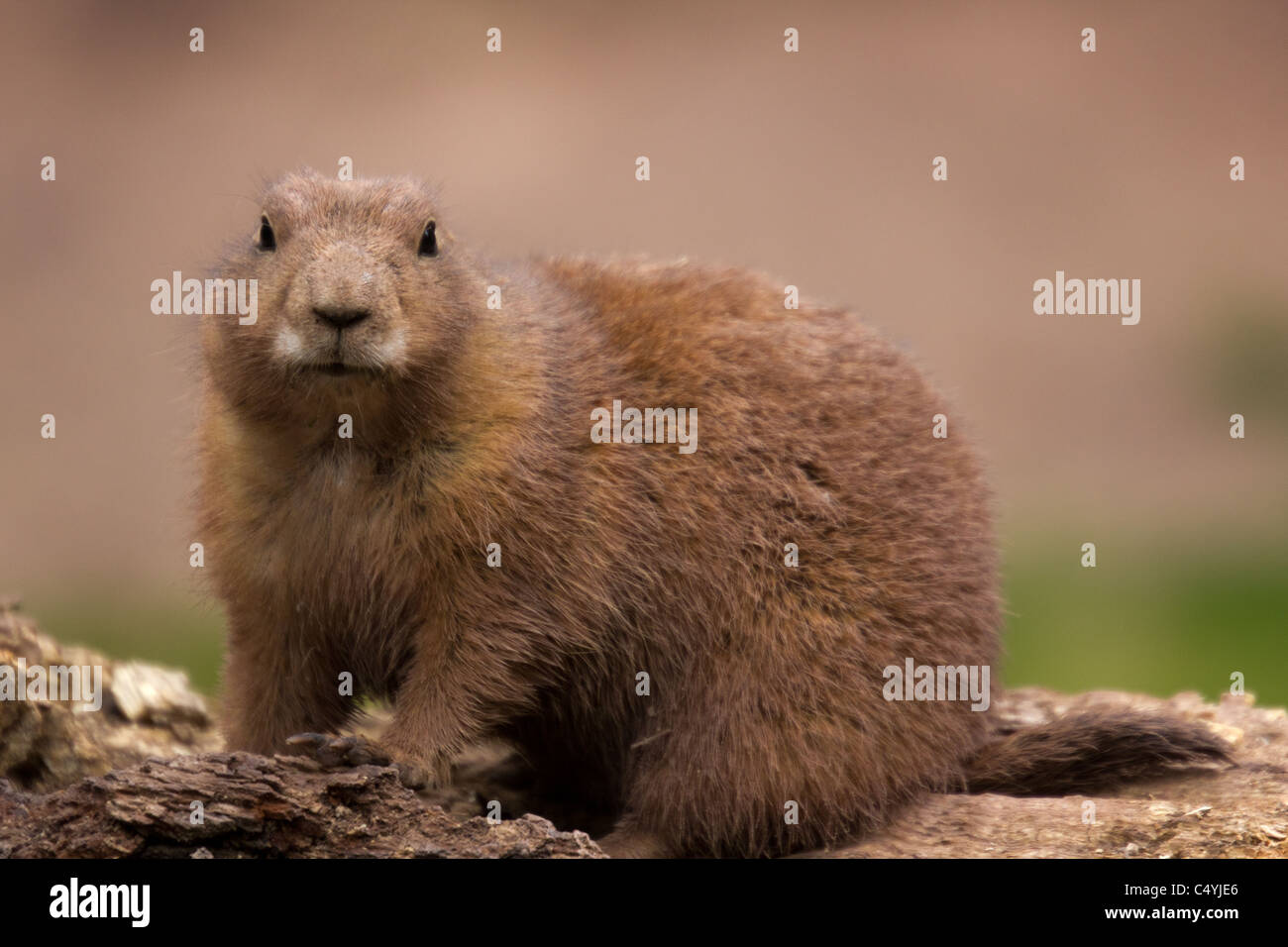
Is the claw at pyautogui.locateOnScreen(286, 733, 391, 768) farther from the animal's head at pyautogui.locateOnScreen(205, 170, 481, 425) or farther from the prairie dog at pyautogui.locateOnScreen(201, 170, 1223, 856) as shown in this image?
the animal's head at pyautogui.locateOnScreen(205, 170, 481, 425)

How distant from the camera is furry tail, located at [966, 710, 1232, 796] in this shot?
7625 mm

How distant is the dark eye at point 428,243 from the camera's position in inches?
263

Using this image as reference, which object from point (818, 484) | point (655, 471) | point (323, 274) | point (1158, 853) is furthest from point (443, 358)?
point (1158, 853)

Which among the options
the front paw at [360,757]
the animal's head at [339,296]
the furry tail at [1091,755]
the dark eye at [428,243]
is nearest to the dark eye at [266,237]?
the animal's head at [339,296]

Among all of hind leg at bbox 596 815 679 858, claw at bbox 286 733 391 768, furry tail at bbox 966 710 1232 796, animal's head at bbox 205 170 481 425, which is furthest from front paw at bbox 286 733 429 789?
furry tail at bbox 966 710 1232 796

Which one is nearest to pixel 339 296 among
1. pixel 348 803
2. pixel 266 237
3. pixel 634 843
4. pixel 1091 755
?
pixel 266 237

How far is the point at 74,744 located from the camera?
8.03m

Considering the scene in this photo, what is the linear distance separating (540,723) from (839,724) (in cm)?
150

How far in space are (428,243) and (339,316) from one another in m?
0.83

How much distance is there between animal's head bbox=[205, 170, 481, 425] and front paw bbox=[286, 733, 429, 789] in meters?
1.41

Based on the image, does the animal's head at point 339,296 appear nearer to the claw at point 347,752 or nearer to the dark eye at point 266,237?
the dark eye at point 266,237

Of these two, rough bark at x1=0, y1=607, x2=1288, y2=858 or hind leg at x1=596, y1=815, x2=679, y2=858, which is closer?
rough bark at x1=0, y1=607, x2=1288, y2=858

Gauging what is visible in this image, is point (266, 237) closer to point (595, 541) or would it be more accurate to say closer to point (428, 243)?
point (428, 243)
